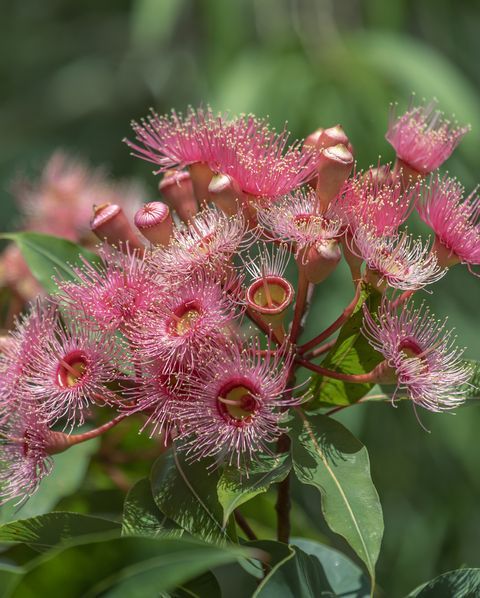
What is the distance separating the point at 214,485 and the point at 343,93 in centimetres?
153

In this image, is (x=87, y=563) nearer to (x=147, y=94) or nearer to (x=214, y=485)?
(x=214, y=485)

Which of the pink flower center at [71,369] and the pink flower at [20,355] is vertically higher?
the pink flower center at [71,369]

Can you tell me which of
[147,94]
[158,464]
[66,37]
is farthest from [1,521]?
[66,37]

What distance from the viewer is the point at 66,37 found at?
4555 mm

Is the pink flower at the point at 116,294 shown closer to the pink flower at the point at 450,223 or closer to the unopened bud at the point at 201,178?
the unopened bud at the point at 201,178

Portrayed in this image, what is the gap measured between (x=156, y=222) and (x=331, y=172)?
0.18 metres

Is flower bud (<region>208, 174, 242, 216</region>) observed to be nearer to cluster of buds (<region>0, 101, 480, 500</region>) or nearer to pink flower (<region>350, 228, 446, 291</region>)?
cluster of buds (<region>0, 101, 480, 500</region>)

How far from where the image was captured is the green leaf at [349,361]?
906 millimetres

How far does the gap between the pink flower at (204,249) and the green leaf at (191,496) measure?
0.18 metres

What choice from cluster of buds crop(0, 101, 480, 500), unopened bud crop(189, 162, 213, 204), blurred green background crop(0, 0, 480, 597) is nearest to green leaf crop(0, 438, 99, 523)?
cluster of buds crop(0, 101, 480, 500)

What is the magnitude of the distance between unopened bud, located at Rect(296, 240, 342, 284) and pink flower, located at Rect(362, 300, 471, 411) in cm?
6

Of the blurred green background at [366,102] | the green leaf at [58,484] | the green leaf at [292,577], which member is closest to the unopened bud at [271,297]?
the green leaf at [292,577]

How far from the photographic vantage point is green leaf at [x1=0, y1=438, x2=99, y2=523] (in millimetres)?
1092

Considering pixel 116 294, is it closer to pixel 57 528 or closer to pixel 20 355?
pixel 20 355
